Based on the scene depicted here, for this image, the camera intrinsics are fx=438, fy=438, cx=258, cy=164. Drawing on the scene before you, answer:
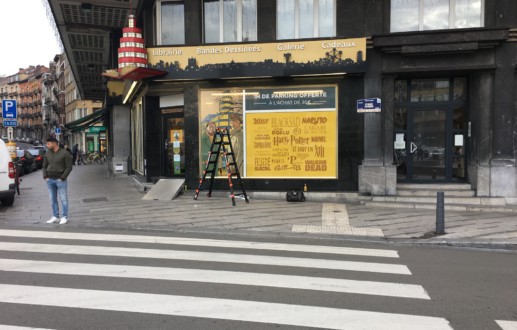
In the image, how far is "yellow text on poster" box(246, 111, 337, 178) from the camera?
42.4ft

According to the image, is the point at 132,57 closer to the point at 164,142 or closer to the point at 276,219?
the point at 164,142

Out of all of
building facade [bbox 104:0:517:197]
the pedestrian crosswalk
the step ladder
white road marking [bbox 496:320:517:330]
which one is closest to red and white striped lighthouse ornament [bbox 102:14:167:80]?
building facade [bbox 104:0:517:197]

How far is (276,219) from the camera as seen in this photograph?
9.95 m

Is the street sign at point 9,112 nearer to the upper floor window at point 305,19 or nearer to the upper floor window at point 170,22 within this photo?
the upper floor window at point 170,22

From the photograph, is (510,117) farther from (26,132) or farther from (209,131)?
(26,132)

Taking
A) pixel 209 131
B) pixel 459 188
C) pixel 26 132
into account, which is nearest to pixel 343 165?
pixel 459 188

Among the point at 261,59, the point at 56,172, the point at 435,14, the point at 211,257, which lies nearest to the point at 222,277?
the point at 211,257

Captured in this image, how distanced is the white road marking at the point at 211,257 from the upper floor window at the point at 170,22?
8.25 metres

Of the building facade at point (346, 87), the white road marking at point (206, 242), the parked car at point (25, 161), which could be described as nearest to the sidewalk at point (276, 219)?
the white road marking at point (206, 242)

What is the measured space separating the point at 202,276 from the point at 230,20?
31.4 feet

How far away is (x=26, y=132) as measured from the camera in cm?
12231

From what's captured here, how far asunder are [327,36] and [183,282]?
31.0 ft

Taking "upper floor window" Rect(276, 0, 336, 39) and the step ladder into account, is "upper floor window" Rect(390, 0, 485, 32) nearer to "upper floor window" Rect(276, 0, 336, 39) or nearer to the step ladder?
"upper floor window" Rect(276, 0, 336, 39)

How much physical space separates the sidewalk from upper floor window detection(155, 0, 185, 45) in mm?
4930
